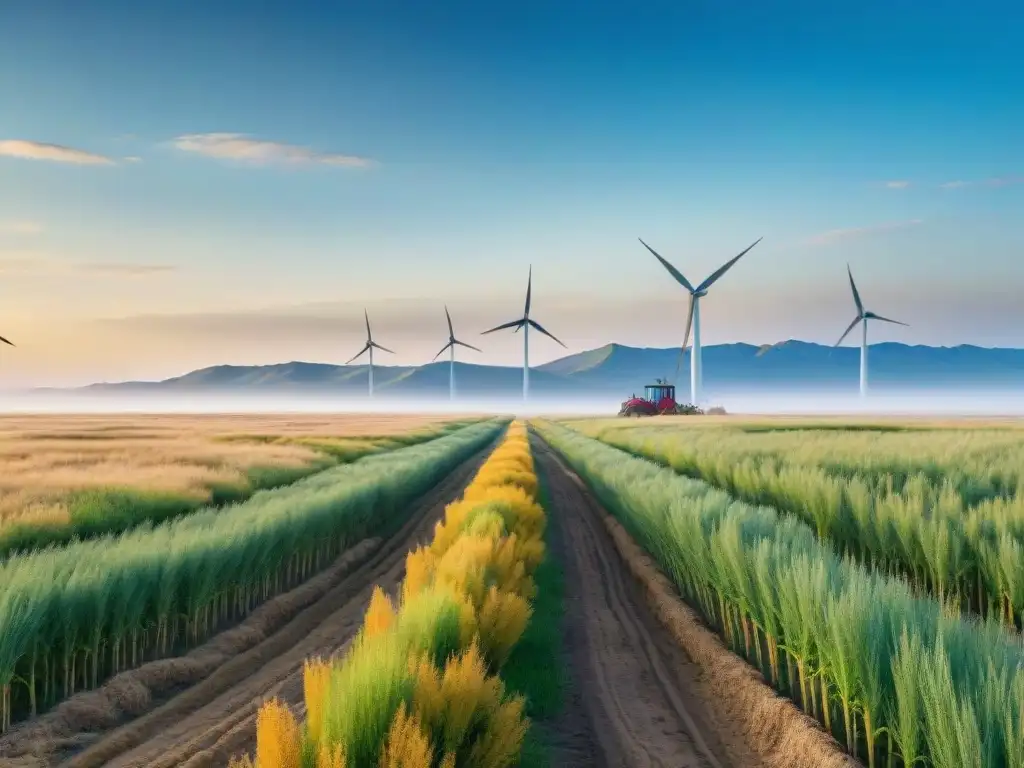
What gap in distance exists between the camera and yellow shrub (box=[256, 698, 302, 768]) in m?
3.26

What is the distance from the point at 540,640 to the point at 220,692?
340 centimetres

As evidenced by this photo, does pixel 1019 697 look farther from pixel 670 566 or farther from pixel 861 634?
pixel 670 566

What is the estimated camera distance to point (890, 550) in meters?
9.10

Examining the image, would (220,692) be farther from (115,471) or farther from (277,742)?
(115,471)

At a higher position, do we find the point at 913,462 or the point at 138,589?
the point at 913,462

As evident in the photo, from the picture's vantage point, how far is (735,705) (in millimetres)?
6742

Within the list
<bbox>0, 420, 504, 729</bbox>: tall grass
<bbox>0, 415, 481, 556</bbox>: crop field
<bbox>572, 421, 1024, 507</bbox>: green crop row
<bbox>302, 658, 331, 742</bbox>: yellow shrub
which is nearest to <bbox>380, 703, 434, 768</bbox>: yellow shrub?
<bbox>302, 658, 331, 742</bbox>: yellow shrub

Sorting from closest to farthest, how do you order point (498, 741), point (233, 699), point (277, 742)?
point (277, 742), point (498, 741), point (233, 699)

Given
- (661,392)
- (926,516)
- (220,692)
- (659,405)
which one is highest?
(661,392)

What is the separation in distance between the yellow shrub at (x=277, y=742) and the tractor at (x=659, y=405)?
65.2m

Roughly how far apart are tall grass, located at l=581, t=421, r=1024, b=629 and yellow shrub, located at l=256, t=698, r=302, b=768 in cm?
589

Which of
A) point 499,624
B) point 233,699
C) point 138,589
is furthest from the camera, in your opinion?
point 138,589

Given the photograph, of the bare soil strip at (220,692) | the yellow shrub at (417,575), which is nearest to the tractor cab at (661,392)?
the bare soil strip at (220,692)

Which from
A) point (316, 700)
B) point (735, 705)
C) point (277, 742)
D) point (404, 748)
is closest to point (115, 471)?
point (735, 705)
